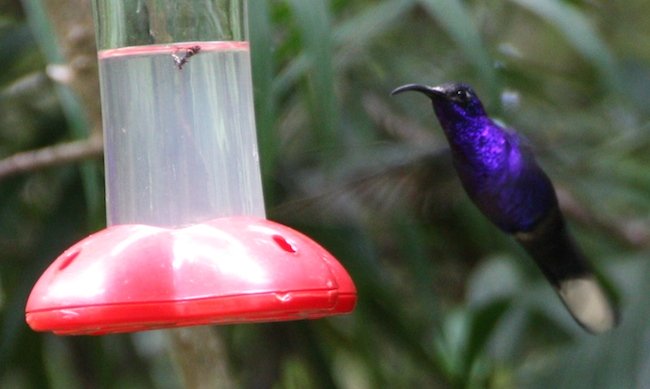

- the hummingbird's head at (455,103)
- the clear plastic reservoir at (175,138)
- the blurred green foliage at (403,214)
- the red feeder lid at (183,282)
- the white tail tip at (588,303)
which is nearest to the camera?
the red feeder lid at (183,282)

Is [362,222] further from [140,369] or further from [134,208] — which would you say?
[134,208]

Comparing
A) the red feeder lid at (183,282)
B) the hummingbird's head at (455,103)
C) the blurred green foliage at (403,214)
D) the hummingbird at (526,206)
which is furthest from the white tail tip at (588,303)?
the red feeder lid at (183,282)

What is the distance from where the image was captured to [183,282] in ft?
5.41

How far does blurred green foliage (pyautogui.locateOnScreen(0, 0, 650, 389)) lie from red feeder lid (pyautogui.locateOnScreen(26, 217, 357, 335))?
0.86 meters

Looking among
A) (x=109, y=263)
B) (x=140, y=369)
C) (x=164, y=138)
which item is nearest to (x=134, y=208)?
(x=164, y=138)

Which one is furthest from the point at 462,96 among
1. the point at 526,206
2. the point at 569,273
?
the point at 569,273

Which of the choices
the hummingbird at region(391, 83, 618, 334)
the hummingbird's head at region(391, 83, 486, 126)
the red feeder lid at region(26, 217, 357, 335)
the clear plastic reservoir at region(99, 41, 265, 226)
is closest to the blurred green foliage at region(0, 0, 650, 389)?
the hummingbird at region(391, 83, 618, 334)

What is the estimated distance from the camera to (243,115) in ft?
7.25

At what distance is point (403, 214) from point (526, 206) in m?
0.55

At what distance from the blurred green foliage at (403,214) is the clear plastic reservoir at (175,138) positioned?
50 centimetres

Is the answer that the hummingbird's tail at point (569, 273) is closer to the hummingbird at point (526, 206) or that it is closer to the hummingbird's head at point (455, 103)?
the hummingbird at point (526, 206)

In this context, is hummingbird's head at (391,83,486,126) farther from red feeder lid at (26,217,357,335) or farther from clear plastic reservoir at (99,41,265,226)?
red feeder lid at (26,217,357,335)

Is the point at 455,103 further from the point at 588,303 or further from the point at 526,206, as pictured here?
the point at 588,303

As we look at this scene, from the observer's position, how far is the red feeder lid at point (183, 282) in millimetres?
1634
